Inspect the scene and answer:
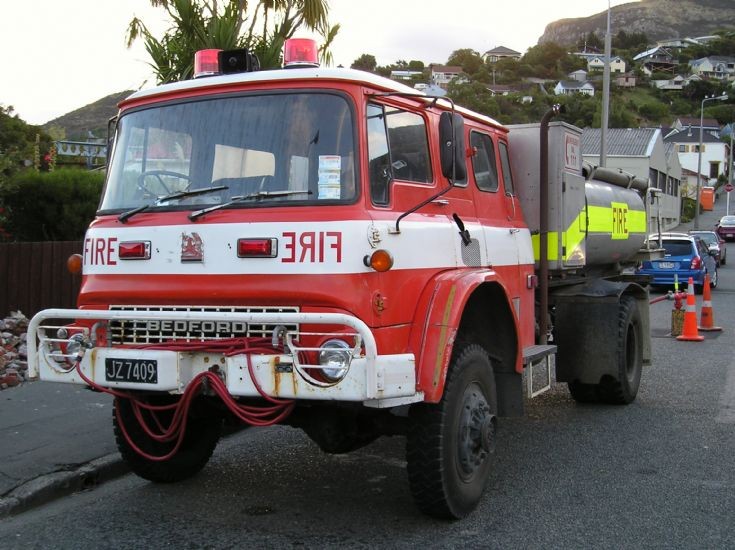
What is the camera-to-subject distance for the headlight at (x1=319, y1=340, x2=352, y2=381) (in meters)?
4.07

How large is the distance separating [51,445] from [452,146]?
3.94 m

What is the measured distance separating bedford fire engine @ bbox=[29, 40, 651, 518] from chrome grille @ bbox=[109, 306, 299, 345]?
1 centimetres

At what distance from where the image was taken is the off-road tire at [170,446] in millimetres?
5418

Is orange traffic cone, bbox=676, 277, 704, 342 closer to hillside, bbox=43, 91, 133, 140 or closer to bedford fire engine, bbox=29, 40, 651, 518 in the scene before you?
bedford fire engine, bbox=29, 40, 651, 518

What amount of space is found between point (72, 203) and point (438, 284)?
25.7 ft

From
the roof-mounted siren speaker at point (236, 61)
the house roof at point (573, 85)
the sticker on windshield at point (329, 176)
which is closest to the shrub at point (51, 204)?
the roof-mounted siren speaker at point (236, 61)

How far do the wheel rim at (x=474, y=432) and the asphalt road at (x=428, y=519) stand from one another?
339mm

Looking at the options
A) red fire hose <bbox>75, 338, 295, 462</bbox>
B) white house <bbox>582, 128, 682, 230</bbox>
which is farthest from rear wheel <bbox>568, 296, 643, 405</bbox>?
white house <bbox>582, 128, 682, 230</bbox>

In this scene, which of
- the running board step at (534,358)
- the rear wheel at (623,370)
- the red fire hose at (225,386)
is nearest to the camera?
the red fire hose at (225,386)

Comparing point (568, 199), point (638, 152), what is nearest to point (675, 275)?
point (568, 199)

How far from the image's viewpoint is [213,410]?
5215 mm

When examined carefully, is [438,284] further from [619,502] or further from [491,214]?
[619,502]

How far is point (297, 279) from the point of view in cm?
432

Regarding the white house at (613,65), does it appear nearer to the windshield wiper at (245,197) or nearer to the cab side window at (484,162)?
the cab side window at (484,162)
